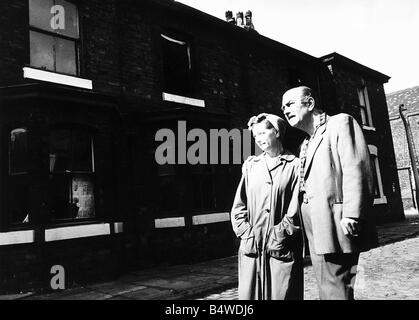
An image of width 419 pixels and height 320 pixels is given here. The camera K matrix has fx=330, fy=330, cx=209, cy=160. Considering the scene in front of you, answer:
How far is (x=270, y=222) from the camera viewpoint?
257cm

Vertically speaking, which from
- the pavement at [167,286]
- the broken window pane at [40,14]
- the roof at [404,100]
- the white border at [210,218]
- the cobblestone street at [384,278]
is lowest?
the cobblestone street at [384,278]

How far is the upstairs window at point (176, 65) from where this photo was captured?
895cm

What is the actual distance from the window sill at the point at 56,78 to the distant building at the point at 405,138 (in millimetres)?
21124

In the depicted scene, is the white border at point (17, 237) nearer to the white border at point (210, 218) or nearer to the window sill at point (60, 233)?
the window sill at point (60, 233)

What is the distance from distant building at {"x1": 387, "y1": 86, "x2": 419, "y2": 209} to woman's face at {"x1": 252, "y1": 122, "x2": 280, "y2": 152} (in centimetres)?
2198

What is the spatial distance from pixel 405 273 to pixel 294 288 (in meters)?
4.66


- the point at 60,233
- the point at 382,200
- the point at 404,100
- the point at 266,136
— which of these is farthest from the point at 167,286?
the point at 404,100

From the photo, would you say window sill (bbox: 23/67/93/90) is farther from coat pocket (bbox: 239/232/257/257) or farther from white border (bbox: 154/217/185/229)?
coat pocket (bbox: 239/232/257/257)

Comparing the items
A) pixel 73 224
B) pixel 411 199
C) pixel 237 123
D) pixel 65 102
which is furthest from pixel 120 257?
pixel 411 199

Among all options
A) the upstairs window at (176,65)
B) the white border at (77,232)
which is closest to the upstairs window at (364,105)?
the upstairs window at (176,65)

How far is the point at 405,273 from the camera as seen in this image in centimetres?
593

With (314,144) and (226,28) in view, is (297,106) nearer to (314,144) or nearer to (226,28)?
(314,144)

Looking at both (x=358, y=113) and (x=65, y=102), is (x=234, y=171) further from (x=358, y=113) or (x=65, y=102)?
(x=358, y=113)

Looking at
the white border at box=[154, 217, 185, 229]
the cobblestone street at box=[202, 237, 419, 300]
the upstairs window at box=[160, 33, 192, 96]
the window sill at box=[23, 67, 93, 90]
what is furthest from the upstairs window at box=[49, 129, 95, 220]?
the cobblestone street at box=[202, 237, 419, 300]
